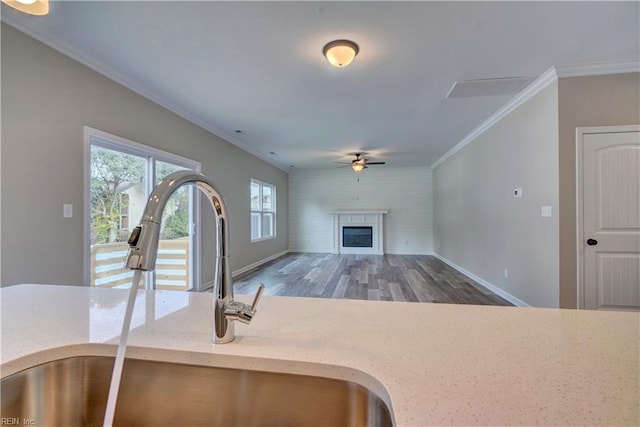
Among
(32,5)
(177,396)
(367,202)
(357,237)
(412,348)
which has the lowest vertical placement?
(357,237)

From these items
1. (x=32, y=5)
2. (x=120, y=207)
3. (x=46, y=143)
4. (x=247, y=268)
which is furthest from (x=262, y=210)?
(x=32, y=5)

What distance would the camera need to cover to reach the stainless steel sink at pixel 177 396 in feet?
1.97

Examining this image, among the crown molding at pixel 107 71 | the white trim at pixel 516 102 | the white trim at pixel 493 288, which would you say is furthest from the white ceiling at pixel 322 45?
the white trim at pixel 493 288

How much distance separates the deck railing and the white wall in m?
5.05

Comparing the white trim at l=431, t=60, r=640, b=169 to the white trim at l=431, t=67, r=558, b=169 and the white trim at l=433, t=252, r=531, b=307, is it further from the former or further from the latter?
the white trim at l=433, t=252, r=531, b=307

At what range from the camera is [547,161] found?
9.95 feet

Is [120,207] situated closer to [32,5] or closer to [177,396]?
[32,5]

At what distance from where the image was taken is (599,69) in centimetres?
274

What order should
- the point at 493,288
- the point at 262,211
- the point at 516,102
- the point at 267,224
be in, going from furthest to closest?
the point at 267,224, the point at 262,211, the point at 493,288, the point at 516,102

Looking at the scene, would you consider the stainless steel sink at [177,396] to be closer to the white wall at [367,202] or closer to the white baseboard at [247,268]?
the white baseboard at [247,268]

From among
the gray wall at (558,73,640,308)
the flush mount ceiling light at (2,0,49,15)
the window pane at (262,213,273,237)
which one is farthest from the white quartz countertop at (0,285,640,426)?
the window pane at (262,213,273,237)

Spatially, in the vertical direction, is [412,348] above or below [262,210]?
below

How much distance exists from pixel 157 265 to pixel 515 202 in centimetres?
495

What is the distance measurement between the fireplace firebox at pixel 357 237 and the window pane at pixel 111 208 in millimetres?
6166
